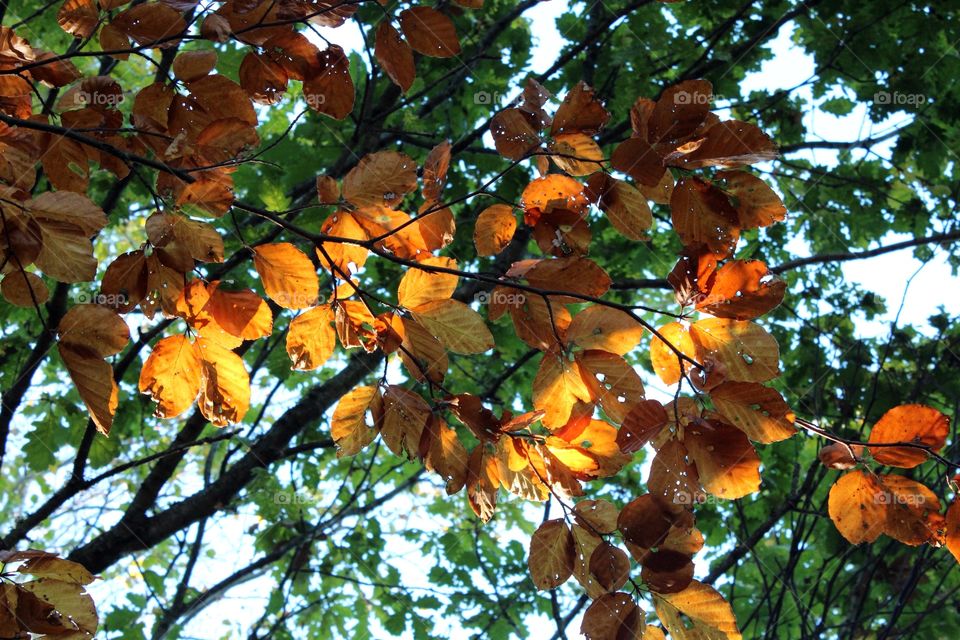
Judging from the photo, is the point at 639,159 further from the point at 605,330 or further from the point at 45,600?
the point at 45,600

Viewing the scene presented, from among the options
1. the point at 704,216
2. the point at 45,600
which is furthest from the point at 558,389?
the point at 45,600

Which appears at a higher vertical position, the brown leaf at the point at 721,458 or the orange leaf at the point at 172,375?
the orange leaf at the point at 172,375

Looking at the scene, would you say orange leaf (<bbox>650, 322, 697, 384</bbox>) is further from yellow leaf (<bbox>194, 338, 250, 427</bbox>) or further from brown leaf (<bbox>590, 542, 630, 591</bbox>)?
yellow leaf (<bbox>194, 338, 250, 427</bbox>)

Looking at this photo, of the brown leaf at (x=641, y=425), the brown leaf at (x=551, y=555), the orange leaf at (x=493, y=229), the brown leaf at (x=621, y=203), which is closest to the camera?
the brown leaf at (x=641, y=425)

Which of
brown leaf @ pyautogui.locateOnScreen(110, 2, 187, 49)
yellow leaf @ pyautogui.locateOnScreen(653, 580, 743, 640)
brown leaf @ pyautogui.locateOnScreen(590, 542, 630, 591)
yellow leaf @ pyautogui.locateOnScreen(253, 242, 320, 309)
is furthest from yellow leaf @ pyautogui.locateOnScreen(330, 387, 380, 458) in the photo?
brown leaf @ pyautogui.locateOnScreen(110, 2, 187, 49)

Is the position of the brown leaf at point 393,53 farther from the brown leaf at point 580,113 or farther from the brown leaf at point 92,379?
the brown leaf at point 92,379

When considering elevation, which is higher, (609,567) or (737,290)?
(737,290)

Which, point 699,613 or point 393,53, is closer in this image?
point 699,613

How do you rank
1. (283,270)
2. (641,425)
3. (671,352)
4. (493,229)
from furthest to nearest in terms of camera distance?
(493,229), (283,270), (671,352), (641,425)

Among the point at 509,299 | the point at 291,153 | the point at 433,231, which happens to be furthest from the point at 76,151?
the point at 291,153

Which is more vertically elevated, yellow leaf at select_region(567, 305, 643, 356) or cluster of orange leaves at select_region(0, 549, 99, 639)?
yellow leaf at select_region(567, 305, 643, 356)

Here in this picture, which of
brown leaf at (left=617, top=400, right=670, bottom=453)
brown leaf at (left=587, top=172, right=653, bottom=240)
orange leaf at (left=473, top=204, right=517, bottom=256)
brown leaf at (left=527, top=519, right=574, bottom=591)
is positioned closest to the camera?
brown leaf at (left=617, top=400, right=670, bottom=453)

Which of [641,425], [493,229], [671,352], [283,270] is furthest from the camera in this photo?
[493,229]

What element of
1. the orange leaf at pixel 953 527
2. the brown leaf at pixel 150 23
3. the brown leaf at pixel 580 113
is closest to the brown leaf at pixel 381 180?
the brown leaf at pixel 580 113
